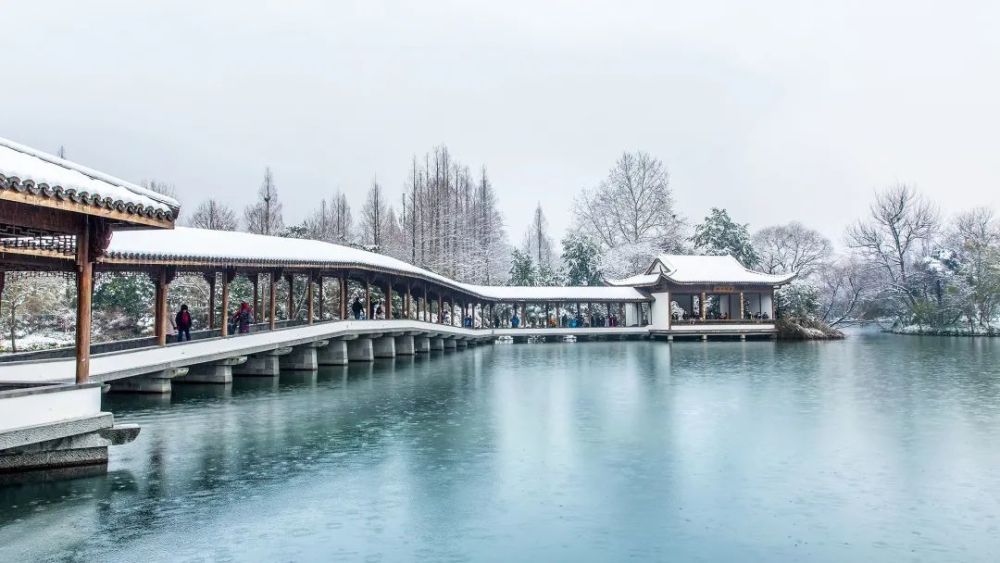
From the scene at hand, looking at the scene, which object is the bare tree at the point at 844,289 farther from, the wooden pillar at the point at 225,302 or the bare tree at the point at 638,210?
the wooden pillar at the point at 225,302

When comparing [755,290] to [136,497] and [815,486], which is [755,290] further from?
[136,497]

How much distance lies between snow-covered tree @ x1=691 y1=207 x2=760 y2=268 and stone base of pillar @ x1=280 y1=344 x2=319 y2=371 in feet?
117

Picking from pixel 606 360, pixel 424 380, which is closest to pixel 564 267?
pixel 606 360

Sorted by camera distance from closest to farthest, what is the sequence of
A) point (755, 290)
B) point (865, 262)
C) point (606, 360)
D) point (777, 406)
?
point (777, 406)
point (606, 360)
point (755, 290)
point (865, 262)

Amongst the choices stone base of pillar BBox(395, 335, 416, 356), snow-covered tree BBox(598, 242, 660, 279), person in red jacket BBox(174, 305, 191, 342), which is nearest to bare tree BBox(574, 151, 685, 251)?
snow-covered tree BBox(598, 242, 660, 279)

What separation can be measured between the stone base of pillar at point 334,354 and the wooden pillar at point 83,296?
1617cm

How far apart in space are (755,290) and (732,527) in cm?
3894

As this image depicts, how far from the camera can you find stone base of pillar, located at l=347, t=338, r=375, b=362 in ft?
88.7

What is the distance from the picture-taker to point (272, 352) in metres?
21.0

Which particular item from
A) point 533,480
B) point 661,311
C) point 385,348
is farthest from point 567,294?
point 533,480

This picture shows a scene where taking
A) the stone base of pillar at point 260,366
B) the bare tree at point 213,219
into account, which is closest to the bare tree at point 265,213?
the bare tree at point 213,219

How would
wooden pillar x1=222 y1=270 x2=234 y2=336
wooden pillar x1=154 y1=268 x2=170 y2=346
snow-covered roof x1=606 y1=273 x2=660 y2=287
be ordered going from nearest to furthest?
1. wooden pillar x1=154 y1=268 x2=170 y2=346
2. wooden pillar x1=222 y1=270 x2=234 y2=336
3. snow-covered roof x1=606 y1=273 x2=660 y2=287

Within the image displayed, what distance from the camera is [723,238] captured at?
174 feet

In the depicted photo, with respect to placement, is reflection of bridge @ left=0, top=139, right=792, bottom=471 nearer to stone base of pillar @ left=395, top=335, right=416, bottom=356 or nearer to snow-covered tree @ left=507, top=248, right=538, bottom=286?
stone base of pillar @ left=395, top=335, right=416, bottom=356
